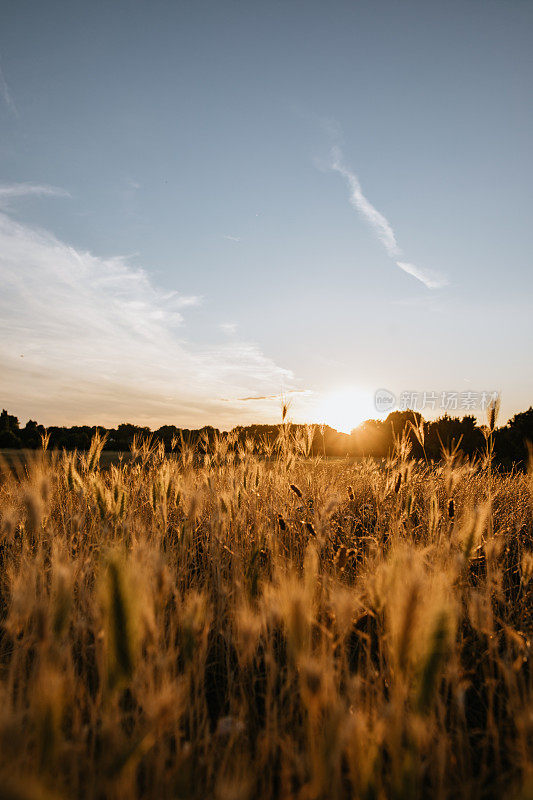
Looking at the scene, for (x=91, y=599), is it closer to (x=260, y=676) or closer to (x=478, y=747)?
(x=260, y=676)

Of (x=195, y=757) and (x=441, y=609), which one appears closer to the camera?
(x=441, y=609)

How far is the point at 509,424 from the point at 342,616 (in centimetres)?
1739

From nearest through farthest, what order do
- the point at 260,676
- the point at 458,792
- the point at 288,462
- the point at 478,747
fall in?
1. the point at 458,792
2. the point at 478,747
3. the point at 260,676
4. the point at 288,462

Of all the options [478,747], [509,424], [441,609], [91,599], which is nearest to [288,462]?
[91,599]

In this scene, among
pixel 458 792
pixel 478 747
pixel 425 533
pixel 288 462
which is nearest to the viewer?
pixel 458 792

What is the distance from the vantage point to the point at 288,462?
414cm

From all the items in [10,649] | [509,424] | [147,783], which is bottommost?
[10,649]

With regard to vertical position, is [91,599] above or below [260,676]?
above

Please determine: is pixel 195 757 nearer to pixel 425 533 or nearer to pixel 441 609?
pixel 441 609

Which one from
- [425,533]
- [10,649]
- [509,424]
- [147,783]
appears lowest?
[10,649]

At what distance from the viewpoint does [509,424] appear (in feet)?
52.0

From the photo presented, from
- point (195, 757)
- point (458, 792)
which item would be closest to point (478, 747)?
point (458, 792)

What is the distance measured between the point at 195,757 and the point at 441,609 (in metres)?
0.74

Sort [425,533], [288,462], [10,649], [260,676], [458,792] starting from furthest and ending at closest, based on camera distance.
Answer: [288,462] → [425,533] → [10,649] → [260,676] → [458,792]
